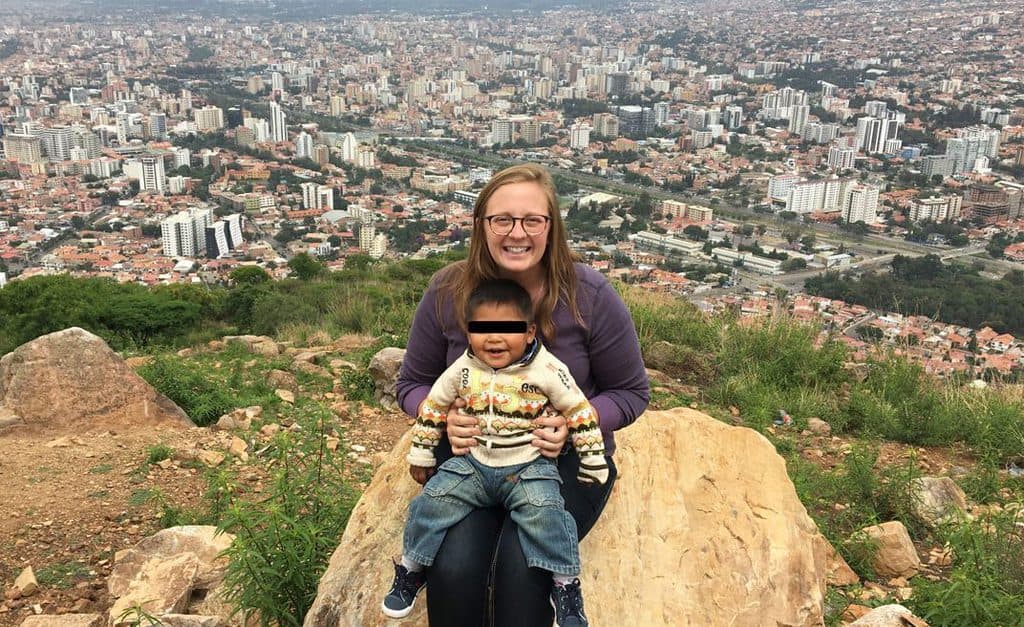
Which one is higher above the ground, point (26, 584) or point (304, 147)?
point (26, 584)

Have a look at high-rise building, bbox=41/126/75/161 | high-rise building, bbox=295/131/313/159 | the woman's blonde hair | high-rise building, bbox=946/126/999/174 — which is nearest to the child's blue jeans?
the woman's blonde hair

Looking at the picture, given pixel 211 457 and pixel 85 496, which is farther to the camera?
pixel 211 457

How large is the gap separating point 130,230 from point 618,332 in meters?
30.3

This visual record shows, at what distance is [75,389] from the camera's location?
146 inches

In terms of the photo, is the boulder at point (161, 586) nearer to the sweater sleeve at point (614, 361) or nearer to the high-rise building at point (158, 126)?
the sweater sleeve at point (614, 361)

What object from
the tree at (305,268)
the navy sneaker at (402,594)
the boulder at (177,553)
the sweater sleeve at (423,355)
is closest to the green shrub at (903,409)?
the sweater sleeve at (423,355)

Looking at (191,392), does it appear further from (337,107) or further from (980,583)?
(337,107)

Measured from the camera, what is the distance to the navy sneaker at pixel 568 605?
62.3 inches

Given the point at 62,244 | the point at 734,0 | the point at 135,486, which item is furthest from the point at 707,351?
the point at 734,0

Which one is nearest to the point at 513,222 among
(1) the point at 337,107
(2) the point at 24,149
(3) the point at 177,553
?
(3) the point at 177,553

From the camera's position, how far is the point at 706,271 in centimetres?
1872

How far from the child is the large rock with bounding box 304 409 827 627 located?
0.22 meters

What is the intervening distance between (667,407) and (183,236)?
→ 25613 mm

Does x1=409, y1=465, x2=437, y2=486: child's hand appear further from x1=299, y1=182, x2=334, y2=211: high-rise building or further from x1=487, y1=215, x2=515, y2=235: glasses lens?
x1=299, y1=182, x2=334, y2=211: high-rise building
